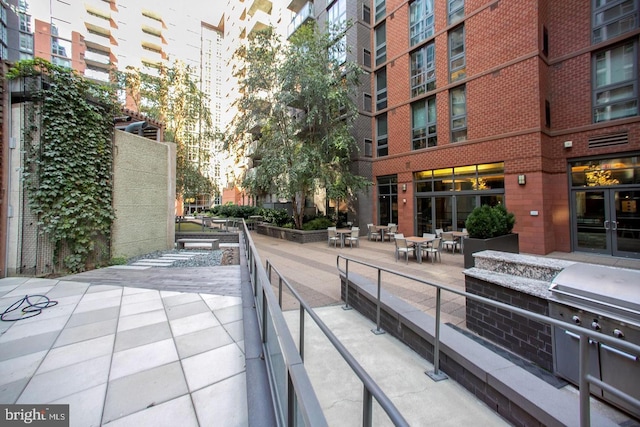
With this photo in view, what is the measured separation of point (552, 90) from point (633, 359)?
39.4 ft

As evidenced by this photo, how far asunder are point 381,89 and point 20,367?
1750 centimetres

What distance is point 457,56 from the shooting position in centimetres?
1209

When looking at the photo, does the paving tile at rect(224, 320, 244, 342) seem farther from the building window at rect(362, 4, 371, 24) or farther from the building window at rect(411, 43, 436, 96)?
the building window at rect(362, 4, 371, 24)

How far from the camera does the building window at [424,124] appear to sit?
43.1ft

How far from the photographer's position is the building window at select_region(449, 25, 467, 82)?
1193 centimetres

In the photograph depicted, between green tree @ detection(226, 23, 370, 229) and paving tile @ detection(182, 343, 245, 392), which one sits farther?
green tree @ detection(226, 23, 370, 229)

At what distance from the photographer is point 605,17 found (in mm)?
9203

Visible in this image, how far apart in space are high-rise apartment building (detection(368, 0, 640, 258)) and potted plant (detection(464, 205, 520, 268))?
3.18 meters

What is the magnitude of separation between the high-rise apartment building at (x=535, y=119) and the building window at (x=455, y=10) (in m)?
0.05

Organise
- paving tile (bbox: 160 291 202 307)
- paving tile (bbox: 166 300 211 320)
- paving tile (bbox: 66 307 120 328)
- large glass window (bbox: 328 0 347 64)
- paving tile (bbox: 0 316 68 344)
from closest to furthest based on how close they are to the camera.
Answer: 1. paving tile (bbox: 0 316 68 344)
2. paving tile (bbox: 66 307 120 328)
3. paving tile (bbox: 166 300 211 320)
4. paving tile (bbox: 160 291 202 307)
5. large glass window (bbox: 328 0 347 64)

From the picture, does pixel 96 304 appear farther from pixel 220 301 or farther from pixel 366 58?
pixel 366 58

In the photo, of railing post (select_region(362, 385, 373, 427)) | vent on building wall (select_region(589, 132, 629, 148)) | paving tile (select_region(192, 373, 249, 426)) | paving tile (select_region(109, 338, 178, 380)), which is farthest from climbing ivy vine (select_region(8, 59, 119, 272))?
vent on building wall (select_region(589, 132, 629, 148))

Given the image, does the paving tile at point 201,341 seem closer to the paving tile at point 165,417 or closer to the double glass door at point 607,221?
the paving tile at point 165,417

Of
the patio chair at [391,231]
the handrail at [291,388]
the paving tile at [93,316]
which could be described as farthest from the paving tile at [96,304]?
the patio chair at [391,231]
